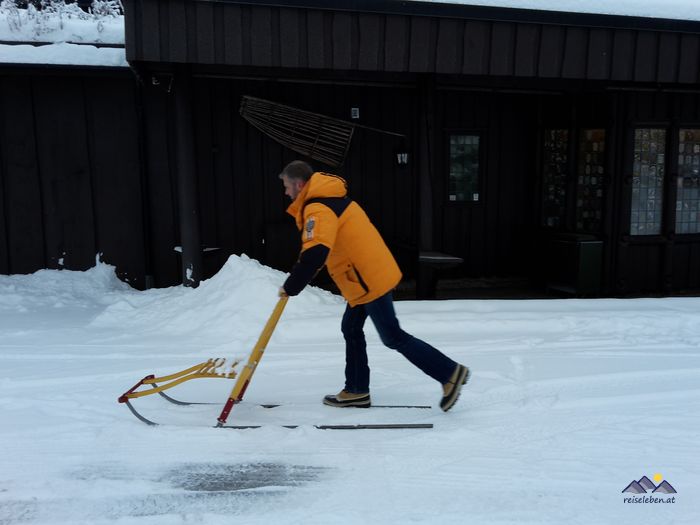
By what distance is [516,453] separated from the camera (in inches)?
153

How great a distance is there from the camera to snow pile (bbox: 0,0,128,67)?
748 cm

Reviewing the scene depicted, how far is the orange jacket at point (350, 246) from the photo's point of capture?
4.25 meters

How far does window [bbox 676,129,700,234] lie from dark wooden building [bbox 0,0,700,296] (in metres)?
0.02

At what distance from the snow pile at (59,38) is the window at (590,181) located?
5690mm

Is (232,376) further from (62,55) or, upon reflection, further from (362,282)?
(62,55)

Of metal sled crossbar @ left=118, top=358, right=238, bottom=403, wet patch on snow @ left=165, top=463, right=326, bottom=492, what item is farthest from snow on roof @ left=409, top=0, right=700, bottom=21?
wet patch on snow @ left=165, top=463, right=326, bottom=492

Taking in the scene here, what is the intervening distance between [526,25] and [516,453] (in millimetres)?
4749

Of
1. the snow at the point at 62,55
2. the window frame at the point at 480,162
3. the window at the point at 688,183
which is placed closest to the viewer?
the snow at the point at 62,55

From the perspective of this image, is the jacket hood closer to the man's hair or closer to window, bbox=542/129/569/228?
the man's hair

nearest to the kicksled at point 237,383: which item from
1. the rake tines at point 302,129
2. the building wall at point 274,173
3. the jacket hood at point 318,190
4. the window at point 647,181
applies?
the jacket hood at point 318,190

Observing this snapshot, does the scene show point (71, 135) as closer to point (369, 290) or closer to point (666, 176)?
point (369, 290)

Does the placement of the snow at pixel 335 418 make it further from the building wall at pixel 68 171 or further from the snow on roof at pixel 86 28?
the snow on roof at pixel 86 28

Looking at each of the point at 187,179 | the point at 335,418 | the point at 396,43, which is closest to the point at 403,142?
the point at 396,43

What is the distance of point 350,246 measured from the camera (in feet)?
14.0
